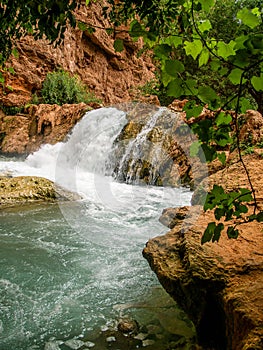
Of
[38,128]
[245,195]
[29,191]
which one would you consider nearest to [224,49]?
[245,195]

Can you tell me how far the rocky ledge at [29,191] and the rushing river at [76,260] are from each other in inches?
13.4

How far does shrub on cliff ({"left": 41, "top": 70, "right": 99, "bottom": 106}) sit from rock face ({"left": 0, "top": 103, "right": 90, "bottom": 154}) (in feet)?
5.24

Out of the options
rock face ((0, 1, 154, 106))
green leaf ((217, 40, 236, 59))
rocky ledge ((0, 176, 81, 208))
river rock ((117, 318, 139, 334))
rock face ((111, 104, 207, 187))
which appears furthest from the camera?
rock face ((0, 1, 154, 106))

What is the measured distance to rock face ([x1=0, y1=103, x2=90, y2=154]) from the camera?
10453 millimetres

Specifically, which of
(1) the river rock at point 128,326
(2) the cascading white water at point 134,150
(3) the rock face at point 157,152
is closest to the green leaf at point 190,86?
(1) the river rock at point 128,326

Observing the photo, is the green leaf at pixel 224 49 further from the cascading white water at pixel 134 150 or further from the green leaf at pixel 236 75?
the cascading white water at pixel 134 150

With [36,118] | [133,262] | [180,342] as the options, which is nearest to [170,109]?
[36,118]

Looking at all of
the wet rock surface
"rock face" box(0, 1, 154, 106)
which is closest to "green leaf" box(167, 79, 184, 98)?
the wet rock surface

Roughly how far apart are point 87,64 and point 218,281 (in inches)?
638

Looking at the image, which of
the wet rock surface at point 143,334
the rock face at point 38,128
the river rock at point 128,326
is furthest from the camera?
the rock face at point 38,128

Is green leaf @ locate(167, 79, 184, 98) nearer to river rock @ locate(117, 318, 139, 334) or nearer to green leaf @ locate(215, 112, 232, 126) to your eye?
green leaf @ locate(215, 112, 232, 126)

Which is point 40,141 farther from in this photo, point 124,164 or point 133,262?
point 133,262

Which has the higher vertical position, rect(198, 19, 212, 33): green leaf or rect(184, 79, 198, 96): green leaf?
rect(198, 19, 212, 33): green leaf

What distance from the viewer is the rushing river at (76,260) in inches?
89.8
